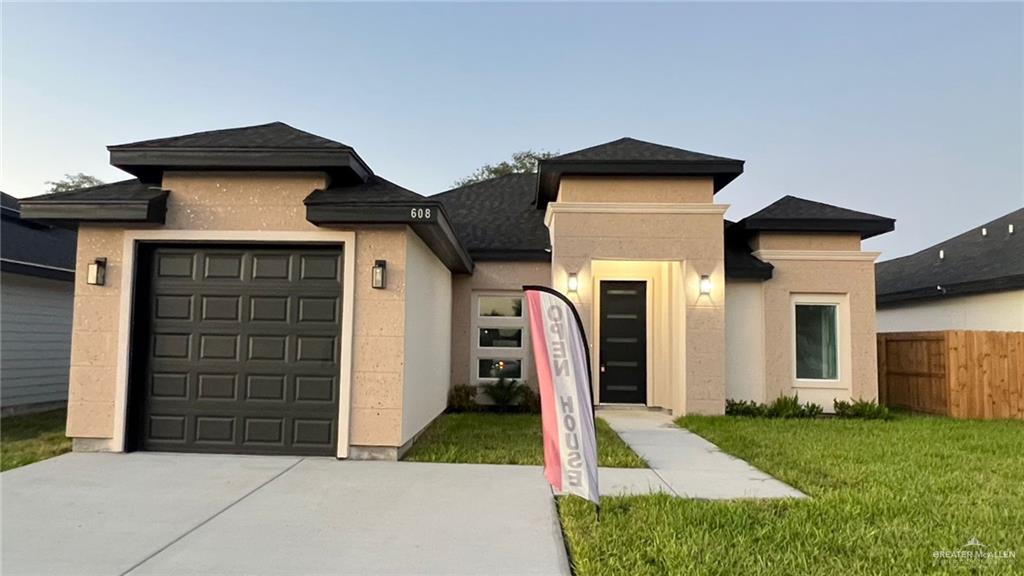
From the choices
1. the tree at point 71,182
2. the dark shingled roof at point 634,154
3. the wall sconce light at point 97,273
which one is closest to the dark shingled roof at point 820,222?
the dark shingled roof at point 634,154

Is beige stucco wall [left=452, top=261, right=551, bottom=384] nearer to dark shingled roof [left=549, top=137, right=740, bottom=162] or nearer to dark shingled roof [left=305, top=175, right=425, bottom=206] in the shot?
dark shingled roof [left=549, top=137, right=740, bottom=162]

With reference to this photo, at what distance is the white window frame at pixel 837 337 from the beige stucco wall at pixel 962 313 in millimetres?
4260

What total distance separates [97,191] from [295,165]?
238 centimetres

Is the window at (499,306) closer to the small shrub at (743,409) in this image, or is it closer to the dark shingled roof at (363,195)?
the small shrub at (743,409)

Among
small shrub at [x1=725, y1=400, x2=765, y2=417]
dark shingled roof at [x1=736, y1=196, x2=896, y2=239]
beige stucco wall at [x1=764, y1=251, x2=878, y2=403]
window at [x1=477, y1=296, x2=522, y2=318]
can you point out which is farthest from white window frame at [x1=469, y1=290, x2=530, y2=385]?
dark shingled roof at [x1=736, y1=196, x2=896, y2=239]

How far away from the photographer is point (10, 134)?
10.6m

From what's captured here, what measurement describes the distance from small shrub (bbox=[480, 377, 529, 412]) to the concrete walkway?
2612 mm

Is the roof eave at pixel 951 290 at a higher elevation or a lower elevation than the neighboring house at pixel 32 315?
higher

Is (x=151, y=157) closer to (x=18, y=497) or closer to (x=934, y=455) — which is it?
(x=18, y=497)

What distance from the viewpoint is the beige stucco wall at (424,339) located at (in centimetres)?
602

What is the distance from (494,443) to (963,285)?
1204 centimetres

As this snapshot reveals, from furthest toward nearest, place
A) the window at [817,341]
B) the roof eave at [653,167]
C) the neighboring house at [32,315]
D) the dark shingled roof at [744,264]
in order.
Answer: the window at [817,341], the dark shingled roof at [744,264], the roof eave at [653,167], the neighboring house at [32,315]

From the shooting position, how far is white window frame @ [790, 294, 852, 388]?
31.9ft

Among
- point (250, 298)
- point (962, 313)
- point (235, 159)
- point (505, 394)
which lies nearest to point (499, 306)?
point (505, 394)
